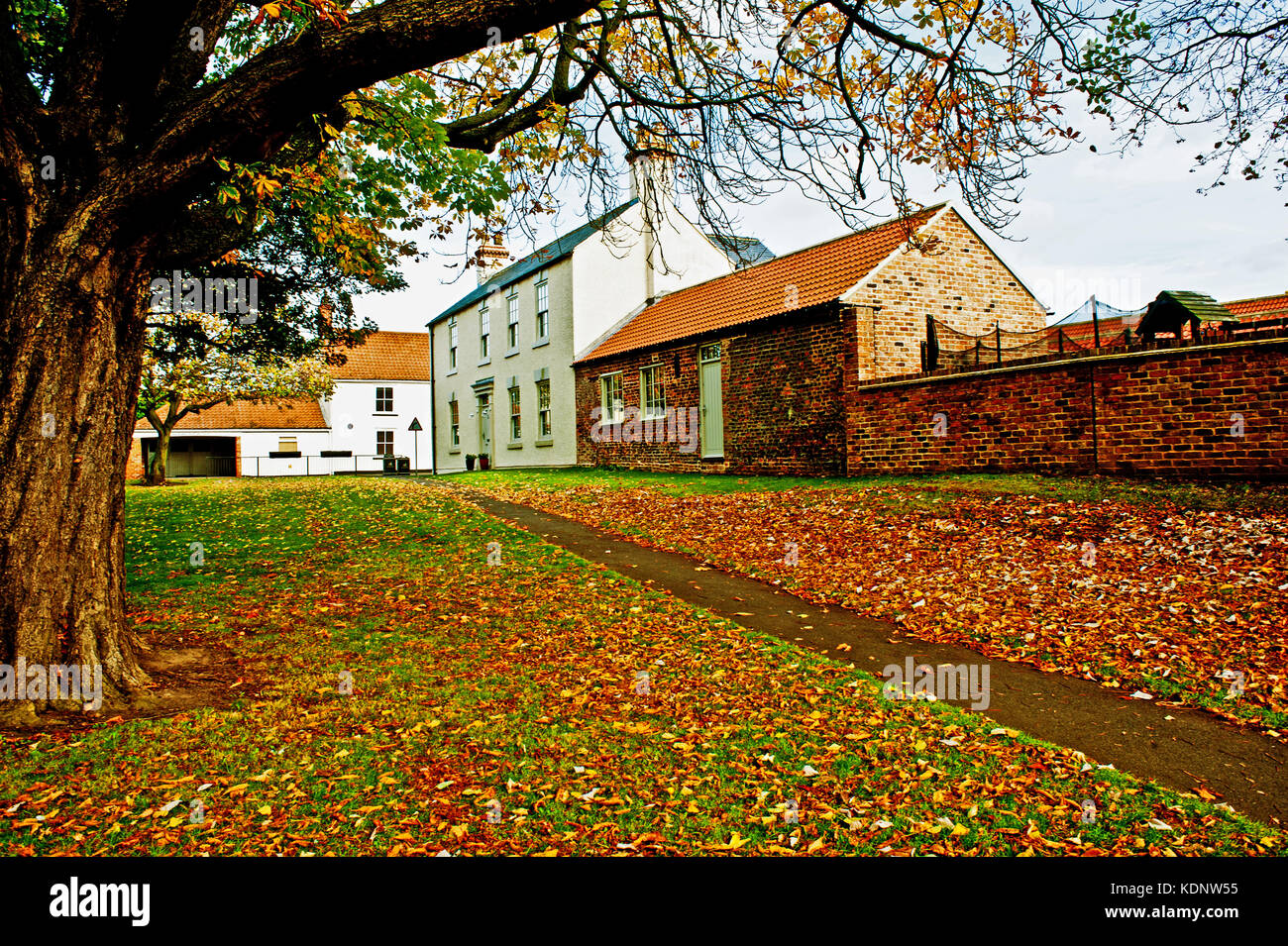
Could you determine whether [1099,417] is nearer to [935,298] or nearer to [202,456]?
[935,298]

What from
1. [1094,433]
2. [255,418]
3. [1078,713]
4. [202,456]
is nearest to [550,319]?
[1094,433]

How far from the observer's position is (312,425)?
47125mm

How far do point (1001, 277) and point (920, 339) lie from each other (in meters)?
3.28

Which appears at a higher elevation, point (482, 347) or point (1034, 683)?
point (482, 347)

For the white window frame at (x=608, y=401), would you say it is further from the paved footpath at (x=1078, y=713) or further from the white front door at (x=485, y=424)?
the paved footpath at (x=1078, y=713)

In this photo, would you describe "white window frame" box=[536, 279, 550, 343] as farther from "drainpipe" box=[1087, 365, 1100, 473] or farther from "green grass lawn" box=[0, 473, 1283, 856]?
"green grass lawn" box=[0, 473, 1283, 856]

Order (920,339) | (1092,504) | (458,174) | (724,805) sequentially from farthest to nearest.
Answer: (920,339), (1092,504), (458,174), (724,805)

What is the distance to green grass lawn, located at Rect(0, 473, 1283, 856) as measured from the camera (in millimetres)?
3350

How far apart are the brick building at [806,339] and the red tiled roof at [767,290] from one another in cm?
Result: 5

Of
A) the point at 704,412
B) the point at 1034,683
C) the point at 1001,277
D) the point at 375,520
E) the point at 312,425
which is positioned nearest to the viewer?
the point at 1034,683

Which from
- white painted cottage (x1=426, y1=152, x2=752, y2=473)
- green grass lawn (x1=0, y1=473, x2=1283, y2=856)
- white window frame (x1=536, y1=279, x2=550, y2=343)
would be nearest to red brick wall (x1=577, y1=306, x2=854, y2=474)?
white painted cottage (x1=426, y1=152, x2=752, y2=473)

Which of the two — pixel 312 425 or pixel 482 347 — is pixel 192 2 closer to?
pixel 482 347

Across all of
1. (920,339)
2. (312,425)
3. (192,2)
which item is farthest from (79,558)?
(312,425)

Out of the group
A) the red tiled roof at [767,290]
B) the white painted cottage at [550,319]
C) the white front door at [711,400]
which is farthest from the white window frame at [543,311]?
the white front door at [711,400]
